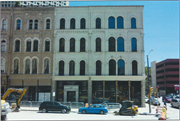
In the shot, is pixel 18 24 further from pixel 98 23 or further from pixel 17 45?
pixel 98 23

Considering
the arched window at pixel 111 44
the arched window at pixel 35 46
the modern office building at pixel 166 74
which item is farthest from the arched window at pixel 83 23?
the modern office building at pixel 166 74

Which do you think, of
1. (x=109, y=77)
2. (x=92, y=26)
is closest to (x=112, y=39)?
(x=92, y=26)

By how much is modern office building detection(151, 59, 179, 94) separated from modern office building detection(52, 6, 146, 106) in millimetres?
46760

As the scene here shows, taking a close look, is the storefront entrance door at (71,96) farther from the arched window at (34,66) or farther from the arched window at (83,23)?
the arched window at (83,23)

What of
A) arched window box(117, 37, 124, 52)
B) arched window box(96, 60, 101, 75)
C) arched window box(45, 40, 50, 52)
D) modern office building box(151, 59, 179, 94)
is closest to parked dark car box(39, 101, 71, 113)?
arched window box(96, 60, 101, 75)

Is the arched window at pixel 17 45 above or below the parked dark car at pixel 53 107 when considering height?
above

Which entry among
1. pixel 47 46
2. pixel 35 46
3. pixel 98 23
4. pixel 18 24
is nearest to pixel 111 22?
pixel 98 23

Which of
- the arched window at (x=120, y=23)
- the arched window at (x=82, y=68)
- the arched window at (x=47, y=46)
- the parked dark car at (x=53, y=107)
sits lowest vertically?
the parked dark car at (x=53, y=107)

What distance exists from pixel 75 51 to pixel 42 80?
7257mm

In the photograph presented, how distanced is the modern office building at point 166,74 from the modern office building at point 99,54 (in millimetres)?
46760

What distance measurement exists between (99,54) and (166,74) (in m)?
52.2

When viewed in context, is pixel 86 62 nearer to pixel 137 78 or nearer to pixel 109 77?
pixel 109 77

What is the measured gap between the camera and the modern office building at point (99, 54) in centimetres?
3169

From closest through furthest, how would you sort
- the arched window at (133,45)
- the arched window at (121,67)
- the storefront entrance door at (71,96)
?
the storefront entrance door at (71,96), the arched window at (121,67), the arched window at (133,45)
